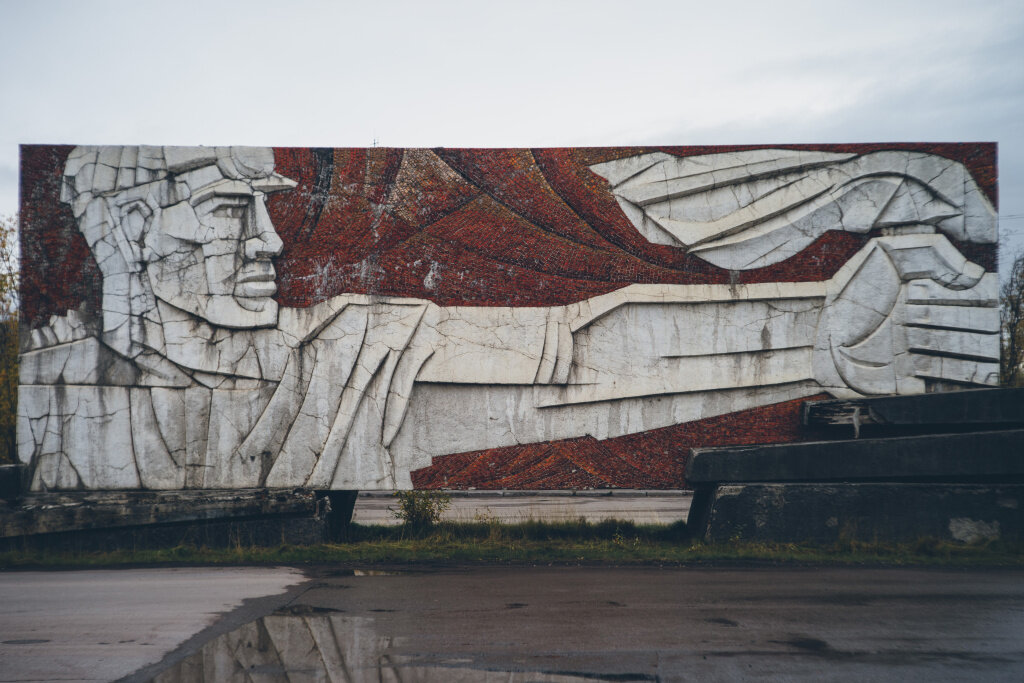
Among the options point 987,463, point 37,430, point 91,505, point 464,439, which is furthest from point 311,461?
point 987,463

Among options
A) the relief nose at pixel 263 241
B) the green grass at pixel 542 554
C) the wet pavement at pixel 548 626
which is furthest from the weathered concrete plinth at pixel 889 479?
the relief nose at pixel 263 241

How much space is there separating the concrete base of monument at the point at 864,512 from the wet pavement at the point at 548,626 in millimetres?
725

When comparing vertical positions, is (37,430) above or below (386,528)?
above

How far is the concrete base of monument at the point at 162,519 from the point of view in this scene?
25.0 ft

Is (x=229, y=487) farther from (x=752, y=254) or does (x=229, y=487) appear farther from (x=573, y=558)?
(x=752, y=254)

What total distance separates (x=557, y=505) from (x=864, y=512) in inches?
296

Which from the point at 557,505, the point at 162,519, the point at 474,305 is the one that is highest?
the point at 474,305

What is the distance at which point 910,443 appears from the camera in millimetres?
7672

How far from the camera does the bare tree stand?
561 inches

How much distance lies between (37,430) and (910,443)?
898 cm

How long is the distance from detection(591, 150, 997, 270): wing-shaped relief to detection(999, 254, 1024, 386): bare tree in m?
7.49

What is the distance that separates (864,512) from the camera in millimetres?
7590

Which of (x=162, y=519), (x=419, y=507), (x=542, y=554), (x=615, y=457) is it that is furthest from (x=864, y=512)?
(x=162, y=519)

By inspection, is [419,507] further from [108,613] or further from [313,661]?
[313,661]
